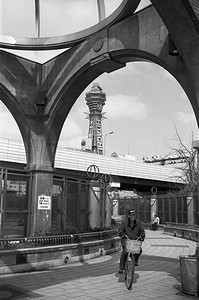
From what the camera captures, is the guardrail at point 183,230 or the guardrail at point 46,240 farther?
the guardrail at point 183,230

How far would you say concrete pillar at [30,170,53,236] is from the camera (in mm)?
14523

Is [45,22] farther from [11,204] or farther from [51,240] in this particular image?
[51,240]

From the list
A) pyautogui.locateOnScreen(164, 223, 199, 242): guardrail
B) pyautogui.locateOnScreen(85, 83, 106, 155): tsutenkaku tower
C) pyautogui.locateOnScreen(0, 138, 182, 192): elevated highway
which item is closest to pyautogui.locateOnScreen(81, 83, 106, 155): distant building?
pyautogui.locateOnScreen(85, 83, 106, 155): tsutenkaku tower

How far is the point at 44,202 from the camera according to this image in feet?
48.8

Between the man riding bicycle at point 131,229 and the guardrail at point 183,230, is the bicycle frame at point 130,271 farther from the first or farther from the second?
the guardrail at point 183,230

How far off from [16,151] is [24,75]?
20073 millimetres

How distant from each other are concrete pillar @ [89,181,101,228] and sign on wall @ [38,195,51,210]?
1.92 meters

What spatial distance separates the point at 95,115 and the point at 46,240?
6081 inches

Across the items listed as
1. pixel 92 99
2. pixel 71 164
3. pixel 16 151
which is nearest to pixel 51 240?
pixel 16 151

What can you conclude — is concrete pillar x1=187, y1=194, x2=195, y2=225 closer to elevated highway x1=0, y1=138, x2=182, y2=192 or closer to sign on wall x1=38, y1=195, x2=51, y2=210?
elevated highway x1=0, y1=138, x2=182, y2=192

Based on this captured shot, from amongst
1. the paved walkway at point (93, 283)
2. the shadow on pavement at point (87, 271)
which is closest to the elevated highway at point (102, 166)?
the shadow on pavement at point (87, 271)

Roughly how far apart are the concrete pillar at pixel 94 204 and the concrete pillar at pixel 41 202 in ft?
5.85

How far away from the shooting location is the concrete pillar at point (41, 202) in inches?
572

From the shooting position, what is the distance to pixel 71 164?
132 ft
